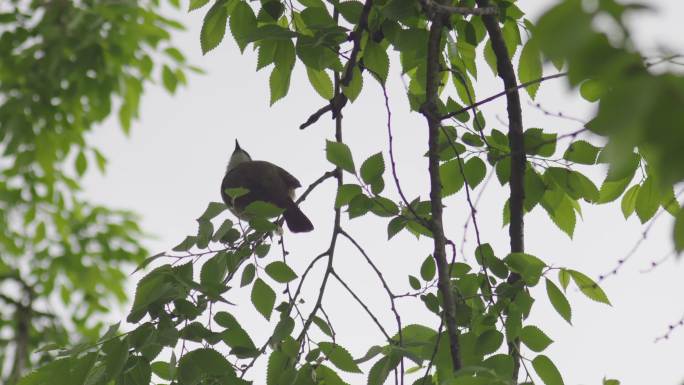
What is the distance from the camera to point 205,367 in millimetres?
2488

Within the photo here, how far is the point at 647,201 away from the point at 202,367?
5.16ft

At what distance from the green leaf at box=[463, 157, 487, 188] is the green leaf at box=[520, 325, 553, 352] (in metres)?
0.60

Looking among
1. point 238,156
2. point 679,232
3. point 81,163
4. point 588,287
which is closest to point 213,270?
point 588,287

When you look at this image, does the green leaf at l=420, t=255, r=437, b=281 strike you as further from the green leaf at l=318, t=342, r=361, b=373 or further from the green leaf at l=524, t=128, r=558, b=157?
the green leaf at l=524, t=128, r=558, b=157

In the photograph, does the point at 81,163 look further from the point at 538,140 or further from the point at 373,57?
the point at 538,140

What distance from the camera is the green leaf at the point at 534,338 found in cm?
261

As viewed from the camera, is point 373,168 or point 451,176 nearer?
point 373,168

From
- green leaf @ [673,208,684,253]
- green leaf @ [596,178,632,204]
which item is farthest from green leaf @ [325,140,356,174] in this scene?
green leaf @ [673,208,684,253]

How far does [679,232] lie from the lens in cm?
134

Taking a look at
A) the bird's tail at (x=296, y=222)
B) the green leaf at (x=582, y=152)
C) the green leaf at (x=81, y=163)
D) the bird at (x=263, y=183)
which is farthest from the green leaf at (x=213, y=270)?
the green leaf at (x=81, y=163)

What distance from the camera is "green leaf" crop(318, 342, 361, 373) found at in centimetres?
253

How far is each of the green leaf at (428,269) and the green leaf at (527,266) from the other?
0.26m

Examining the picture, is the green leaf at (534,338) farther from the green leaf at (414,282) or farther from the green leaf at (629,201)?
the green leaf at (629,201)

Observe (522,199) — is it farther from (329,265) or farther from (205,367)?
(205,367)
